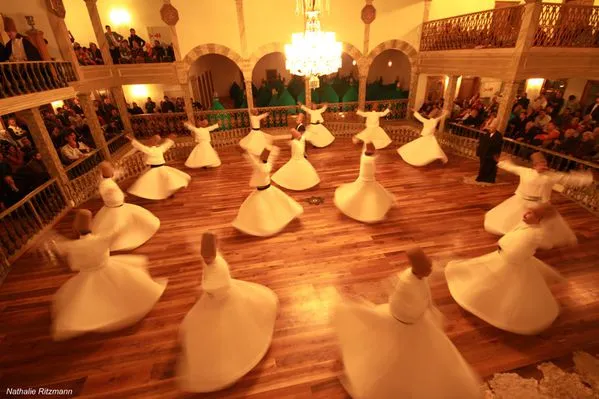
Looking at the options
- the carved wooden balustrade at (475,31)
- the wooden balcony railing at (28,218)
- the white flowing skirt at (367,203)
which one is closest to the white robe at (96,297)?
the wooden balcony railing at (28,218)

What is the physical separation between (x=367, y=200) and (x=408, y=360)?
341 centimetres

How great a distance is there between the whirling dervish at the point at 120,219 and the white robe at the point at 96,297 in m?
1.05

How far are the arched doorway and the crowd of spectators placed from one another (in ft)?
27.9

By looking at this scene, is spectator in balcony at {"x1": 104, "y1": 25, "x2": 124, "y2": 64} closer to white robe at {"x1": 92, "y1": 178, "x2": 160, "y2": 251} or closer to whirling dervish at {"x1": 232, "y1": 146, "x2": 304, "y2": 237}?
white robe at {"x1": 92, "y1": 178, "x2": 160, "y2": 251}

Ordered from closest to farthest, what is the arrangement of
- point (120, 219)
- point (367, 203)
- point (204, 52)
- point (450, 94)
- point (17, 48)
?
point (120, 219) → point (367, 203) → point (17, 48) → point (450, 94) → point (204, 52)

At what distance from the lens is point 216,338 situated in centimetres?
277

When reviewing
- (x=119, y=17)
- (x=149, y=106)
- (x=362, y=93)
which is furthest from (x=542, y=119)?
(x=119, y=17)

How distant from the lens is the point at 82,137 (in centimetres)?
846

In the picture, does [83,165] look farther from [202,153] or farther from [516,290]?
[516,290]

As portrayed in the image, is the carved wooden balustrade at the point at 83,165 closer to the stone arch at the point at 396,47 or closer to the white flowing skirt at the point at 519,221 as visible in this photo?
the white flowing skirt at the point at 519,221

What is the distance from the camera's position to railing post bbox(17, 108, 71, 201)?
587 cm

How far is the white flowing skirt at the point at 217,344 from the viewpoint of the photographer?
2.77m

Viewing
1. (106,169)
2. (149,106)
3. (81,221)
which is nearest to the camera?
(81,221)

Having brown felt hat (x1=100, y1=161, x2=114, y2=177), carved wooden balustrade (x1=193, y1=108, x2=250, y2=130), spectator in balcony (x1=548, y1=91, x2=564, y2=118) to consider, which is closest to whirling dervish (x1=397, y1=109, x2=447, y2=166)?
spectator in balcony (x1=548, y1=91, x2=564, y2=118)
